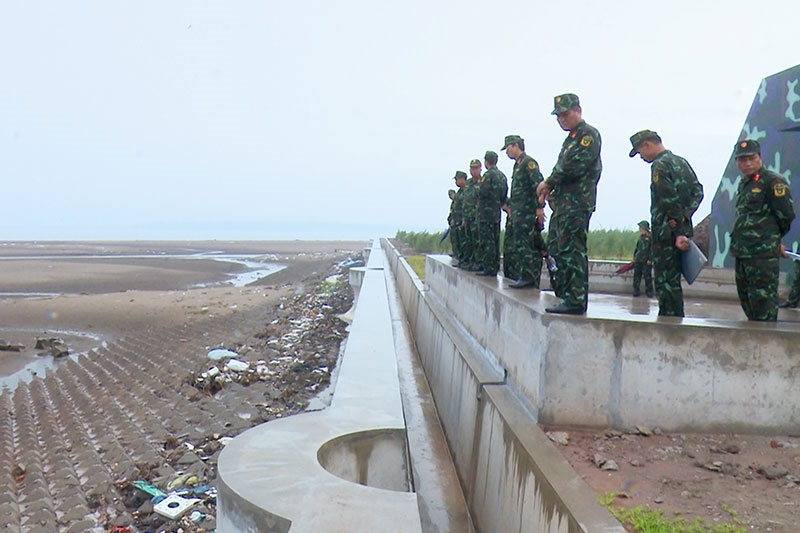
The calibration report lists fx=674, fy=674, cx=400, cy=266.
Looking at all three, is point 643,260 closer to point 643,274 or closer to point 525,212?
point 643,274

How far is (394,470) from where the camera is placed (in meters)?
5.14

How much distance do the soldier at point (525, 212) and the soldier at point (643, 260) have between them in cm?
350

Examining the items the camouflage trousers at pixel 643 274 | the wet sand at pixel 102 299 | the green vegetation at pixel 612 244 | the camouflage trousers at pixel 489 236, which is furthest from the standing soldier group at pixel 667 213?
the green vegetation at pixel 612 244

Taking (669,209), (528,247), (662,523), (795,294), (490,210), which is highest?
(490,210)

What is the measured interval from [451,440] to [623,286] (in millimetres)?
6263

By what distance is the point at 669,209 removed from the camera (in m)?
5.44

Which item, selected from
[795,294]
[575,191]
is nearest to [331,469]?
[575,191]

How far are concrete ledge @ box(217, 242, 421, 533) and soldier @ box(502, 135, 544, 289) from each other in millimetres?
1899

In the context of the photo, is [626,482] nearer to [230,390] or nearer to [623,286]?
[230,390]

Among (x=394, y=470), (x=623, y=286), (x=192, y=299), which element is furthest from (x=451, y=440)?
(x=192, y=299)

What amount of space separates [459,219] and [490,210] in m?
3.96

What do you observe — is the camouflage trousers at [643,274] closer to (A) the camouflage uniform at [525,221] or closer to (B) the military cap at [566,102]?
(A) the camouflage uniform at [525,221]

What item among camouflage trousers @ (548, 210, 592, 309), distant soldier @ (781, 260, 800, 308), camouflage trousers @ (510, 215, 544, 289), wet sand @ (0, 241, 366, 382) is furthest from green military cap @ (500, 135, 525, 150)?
wet sand @ (0, 241, 366, 382)

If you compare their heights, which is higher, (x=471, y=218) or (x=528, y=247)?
(x=471, y=218)
